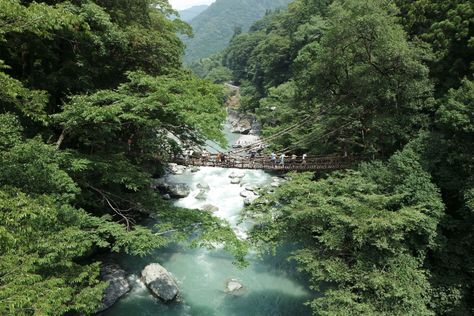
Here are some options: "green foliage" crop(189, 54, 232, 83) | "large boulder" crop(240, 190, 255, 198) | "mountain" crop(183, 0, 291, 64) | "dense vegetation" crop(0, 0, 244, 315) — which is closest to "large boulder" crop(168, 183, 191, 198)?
"large boulder" crop(240, 190, 255, 198)

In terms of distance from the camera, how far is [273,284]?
8.63m

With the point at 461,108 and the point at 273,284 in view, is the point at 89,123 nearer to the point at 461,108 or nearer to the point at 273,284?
the point at 273,284

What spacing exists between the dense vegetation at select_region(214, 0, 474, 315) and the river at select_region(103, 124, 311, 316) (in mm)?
1129

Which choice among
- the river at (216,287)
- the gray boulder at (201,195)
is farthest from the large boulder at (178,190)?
the river at (216,287)

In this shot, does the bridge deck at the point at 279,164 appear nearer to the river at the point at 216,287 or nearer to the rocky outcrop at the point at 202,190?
the river at the point at 216,287

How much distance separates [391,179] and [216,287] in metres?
5.37

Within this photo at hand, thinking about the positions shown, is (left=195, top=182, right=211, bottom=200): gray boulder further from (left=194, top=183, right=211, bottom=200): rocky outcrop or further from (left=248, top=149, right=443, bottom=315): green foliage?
(left=248, top=149, right=443, bottom=315): green foliage

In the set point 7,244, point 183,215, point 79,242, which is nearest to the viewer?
point 7,244

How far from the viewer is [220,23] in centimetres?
11450

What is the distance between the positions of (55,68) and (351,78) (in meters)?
8.57

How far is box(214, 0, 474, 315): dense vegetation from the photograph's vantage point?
21.1 ft

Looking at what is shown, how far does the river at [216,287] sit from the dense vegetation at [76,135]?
1620 millimetres

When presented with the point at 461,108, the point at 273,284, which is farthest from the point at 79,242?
the point at 461,108

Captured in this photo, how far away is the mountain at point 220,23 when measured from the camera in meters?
97.4
